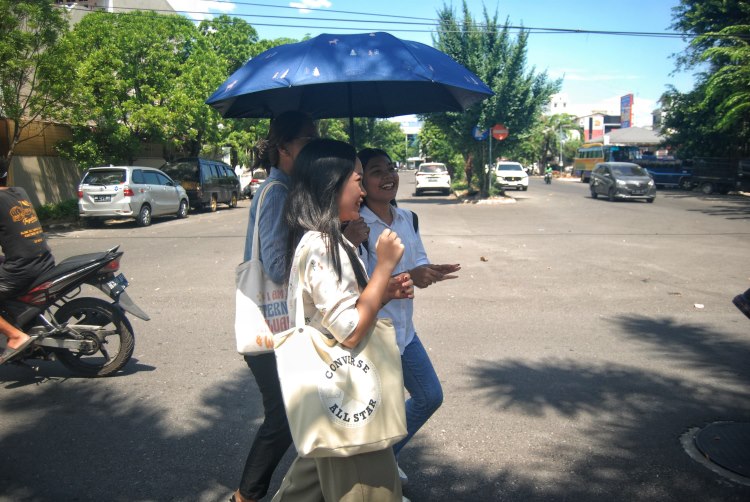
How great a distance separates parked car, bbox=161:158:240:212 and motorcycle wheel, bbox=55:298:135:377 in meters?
17.6

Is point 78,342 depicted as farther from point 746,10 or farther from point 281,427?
point 746,10

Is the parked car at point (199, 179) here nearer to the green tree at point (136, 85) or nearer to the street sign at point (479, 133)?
the green tree at point (136, 85)

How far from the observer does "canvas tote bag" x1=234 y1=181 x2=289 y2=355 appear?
2.44 meters

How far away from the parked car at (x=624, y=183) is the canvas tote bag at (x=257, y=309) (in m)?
24.3

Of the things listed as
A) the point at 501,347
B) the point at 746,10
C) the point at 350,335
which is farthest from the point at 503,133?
the point at 350,335

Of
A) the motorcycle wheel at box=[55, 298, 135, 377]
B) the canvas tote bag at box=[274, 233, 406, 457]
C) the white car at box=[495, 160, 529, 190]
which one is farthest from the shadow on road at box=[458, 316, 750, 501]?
the white car at box=[495, 160, 529, 190]

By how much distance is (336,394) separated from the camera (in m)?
1.93

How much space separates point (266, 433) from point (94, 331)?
2811 millimetres

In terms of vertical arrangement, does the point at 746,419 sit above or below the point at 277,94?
below

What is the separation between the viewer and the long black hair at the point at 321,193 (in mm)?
2160

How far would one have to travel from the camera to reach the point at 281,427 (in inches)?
106

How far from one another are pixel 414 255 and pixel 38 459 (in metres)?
2.65

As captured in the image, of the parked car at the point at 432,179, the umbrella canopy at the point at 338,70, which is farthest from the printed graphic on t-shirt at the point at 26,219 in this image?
the parked car at the point at 432,179

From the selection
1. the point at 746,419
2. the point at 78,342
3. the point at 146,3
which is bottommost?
the point at 746,419
